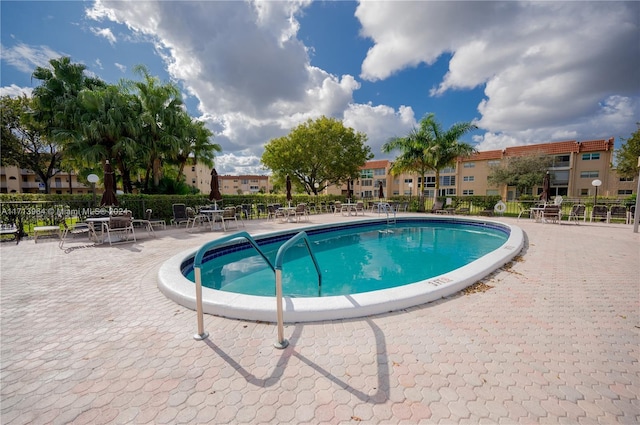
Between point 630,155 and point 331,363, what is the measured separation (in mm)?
31492

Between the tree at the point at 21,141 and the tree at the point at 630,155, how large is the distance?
1859 inches

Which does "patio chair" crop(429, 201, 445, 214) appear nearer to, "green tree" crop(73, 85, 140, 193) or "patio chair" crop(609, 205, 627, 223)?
"patio chair" crop(609, 205, 627, 223)

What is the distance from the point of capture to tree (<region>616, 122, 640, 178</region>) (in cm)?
1961

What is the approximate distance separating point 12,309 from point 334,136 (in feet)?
84.4

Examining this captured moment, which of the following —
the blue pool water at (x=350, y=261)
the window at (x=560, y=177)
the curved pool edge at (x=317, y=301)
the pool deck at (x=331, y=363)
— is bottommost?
the blue pool water at (x=350, y=261)

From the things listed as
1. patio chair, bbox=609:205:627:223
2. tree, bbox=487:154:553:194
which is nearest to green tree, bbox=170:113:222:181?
patio chair, bbox=609:205:627:223

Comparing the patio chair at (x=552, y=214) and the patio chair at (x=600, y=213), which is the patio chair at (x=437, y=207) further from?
the patio chair at (x=600, y=213)

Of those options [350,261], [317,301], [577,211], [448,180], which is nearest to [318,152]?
[577,211]

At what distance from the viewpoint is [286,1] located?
32.3 ft

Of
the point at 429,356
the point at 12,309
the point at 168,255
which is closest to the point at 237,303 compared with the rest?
the point at 429,356

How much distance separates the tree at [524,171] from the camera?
32.9m

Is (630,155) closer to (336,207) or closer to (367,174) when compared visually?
(336,207)

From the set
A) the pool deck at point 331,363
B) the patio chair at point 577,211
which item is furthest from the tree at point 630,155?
the pool deck at point 331,363

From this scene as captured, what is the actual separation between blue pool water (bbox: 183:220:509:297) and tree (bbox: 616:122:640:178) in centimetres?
1932
